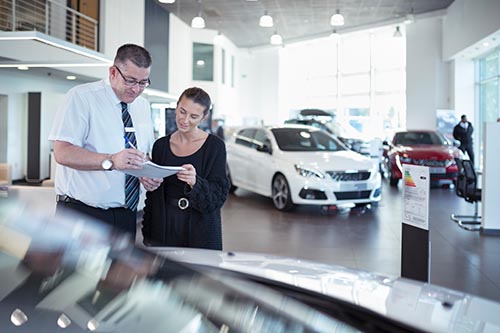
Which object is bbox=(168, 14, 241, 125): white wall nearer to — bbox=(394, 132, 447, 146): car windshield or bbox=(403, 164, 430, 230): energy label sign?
bbox=(394, 132, 447, 146): car windshield

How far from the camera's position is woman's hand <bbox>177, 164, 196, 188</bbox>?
8.04 feet

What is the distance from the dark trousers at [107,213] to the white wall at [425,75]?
18809 mm

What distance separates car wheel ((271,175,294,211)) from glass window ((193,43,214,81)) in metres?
Answer: 15.2

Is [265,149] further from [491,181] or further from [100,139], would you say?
[100,139]

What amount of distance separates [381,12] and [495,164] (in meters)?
14.4

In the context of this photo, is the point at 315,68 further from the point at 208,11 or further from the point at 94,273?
the point at 94,273

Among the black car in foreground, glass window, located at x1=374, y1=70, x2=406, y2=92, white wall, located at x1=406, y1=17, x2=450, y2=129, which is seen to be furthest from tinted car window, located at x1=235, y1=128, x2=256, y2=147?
glass window, located at x1=374, y1=70, x2=406, y2=92

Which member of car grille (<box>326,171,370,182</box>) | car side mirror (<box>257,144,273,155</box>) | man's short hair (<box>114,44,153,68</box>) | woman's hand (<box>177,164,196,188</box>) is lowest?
car grille (<box>326,171,370,182</box>)

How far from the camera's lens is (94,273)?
140 centimetres

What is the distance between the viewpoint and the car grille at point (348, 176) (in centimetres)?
822

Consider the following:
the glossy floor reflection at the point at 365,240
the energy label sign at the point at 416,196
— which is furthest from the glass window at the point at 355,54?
the energy label sign at the point at 416,196

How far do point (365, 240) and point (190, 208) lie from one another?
432 centimetres

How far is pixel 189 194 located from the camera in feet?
8.33

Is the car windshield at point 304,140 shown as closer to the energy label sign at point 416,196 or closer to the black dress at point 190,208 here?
the energy label sign at point 416,196
